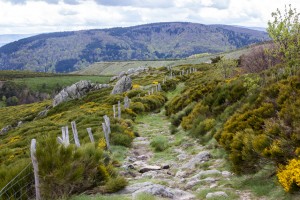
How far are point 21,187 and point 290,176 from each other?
579cm

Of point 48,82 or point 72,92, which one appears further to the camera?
point 48,82

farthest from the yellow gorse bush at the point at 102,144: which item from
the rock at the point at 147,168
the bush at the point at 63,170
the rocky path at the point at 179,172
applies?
the bush at the point at 63,170

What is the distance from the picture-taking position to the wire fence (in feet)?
22.3

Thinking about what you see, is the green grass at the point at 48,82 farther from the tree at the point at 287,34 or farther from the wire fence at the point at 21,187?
the wire fence at the point at 21,187

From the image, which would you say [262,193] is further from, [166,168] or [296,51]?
[296,51]

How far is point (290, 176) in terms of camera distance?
629cm

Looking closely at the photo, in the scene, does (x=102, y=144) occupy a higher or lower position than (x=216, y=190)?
lower

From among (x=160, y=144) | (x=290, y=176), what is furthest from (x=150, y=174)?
(x=290, y=176)

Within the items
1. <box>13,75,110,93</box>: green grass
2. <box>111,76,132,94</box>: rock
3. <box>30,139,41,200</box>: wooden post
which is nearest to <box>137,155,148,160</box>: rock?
<box>30,139,41,200</box>: wooden post

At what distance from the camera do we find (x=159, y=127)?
20.8 m

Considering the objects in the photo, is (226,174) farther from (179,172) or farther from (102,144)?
(102,144)

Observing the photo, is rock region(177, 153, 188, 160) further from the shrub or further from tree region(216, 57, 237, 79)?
tree region(216, 57, 237, 79)

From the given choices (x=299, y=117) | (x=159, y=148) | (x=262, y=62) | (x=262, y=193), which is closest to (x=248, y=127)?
(x=299, y=117)

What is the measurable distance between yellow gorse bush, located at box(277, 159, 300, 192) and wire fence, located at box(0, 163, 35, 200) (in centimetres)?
552
